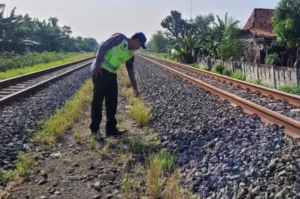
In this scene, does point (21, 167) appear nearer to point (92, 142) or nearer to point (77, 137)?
point (92, 142)

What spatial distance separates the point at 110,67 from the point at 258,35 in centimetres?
1891

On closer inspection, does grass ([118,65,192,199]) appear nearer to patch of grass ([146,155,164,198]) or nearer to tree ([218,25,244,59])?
patch of grass ([146,155,164,198])

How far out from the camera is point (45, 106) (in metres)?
7.89

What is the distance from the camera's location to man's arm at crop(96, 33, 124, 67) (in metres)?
5.24

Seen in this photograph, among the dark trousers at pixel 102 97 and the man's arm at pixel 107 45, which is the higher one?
the man's arm at pixel 107 45

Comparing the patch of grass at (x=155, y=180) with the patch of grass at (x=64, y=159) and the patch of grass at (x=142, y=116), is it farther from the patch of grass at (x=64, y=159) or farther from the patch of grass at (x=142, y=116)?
the patch of grass at (x=142, y=116)

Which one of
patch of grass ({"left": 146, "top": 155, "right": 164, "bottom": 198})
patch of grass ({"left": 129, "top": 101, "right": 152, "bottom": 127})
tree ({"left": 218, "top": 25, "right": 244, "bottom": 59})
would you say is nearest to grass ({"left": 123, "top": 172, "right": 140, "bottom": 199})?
patch of grass ({"left": 146, "top": 155, "right": 164, "bottom": 198})

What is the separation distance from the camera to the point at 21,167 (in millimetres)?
4012

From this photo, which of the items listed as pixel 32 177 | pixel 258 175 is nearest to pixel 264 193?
pixel 258 175

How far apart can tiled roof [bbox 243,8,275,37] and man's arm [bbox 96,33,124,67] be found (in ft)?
62.1

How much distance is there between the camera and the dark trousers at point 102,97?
5.59 m

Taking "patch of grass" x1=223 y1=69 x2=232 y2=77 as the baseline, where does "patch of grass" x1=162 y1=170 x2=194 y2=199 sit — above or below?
below

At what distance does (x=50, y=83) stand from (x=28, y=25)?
2193 inches

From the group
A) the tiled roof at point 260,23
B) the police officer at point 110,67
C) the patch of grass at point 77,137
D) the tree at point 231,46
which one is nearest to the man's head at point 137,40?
the police officer at point 110,67
